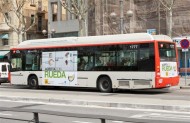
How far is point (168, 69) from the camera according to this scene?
20.9m

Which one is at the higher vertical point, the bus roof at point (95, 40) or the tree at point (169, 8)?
the tree at point (169, 8)

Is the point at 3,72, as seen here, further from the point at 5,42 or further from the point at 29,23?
the point at 29,23

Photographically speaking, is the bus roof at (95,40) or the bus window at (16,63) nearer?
the bus roof at (95,40)

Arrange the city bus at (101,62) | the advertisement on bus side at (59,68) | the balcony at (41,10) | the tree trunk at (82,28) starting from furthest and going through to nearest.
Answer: the balcony at (41,10), the tree trunk at (82,28), the advertisement on bus side at (59,68), the city bus at (101,62)

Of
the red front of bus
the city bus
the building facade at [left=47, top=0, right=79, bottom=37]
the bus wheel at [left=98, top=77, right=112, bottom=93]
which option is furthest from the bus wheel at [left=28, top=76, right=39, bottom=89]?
the building facade at [left=47, top=0, right=79, bottom=37]

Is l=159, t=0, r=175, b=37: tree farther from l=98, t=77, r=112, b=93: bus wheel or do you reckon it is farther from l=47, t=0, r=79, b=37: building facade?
l=47, t=0, r=79, b=37: building facade

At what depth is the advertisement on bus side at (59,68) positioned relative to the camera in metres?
23.7

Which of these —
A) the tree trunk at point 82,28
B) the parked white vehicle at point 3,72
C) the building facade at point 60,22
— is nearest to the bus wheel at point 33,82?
the parked white vehicle at point 3,72

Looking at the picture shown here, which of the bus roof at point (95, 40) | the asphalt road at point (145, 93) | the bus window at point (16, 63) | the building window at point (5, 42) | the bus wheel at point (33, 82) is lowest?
the asphalt road at point (145, 93)

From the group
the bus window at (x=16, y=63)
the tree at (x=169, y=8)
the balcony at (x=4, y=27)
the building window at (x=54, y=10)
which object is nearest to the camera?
the bus window at (x=16, y=63)

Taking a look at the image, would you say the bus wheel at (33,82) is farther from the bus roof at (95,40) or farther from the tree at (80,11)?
the tree at (80,11)

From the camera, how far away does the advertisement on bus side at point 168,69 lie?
2047 centimetres

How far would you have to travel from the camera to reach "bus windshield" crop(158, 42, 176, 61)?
20641 millimetres

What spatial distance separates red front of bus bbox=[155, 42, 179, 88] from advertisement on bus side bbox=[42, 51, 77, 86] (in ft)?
17.6
